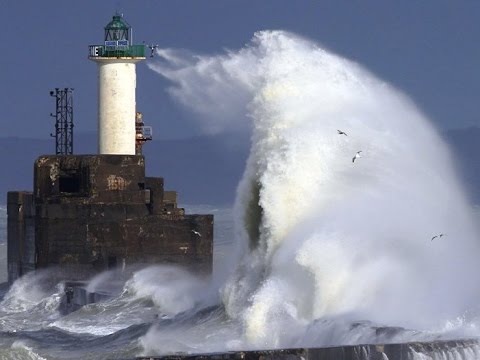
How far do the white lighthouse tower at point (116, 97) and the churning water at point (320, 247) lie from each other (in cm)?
394

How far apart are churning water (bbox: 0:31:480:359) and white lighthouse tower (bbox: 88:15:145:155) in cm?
394

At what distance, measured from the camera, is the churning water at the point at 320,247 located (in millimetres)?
25141

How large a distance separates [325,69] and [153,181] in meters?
6.92

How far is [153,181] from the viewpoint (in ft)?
123

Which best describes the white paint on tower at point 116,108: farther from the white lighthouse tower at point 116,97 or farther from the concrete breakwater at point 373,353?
the concrete breakwater at point 373,353

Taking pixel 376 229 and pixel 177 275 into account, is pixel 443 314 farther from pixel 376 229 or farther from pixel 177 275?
pixel 177 275

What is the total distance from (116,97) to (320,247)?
12.2 meters

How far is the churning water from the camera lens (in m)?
25.1

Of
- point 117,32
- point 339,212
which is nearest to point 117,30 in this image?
point 117,32

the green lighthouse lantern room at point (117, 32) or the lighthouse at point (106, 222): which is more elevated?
the green lighthouse lantern room at point (117, 32)

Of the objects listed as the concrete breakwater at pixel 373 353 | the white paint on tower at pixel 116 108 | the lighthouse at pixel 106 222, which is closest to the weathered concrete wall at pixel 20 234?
the lighthouse at pixel 106 222

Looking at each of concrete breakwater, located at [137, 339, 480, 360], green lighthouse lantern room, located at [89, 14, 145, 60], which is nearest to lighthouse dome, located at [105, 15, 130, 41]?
green lighthouse lantern room, located at [89, 14, 145, 60]

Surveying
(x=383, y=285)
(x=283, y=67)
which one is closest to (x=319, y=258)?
(x=383, y=285)

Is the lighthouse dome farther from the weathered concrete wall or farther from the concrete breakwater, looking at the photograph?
the concrete breakwater
